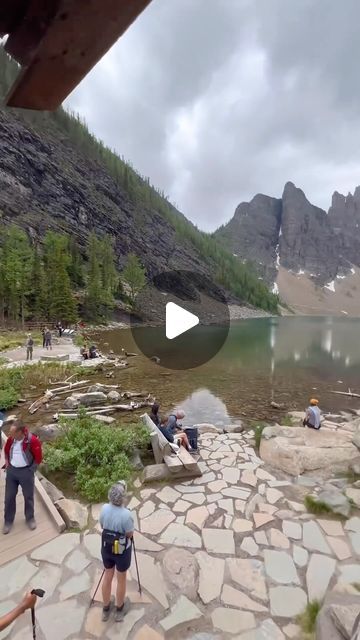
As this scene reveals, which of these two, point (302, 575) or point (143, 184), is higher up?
point (143, 184)

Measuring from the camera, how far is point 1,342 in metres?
29.7

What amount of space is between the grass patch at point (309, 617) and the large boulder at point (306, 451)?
416cm

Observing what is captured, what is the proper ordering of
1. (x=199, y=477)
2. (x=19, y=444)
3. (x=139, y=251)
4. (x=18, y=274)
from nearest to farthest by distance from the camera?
(x=19, y=444) → (x=199, y=477) → (x=18, y=274) → (x=139, y=251)

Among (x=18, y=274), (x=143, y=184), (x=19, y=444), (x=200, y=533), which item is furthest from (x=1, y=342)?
(x=143, y=184)

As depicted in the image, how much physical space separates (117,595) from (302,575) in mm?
3117

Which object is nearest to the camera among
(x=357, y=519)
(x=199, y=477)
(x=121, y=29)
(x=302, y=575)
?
(x=121, y=29)

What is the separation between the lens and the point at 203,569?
5312mm

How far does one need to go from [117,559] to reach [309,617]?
2855 millimetres

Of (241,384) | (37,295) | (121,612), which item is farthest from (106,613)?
(37,295)

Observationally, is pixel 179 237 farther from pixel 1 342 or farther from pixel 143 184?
pixel 1 342

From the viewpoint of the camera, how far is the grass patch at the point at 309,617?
4.23m

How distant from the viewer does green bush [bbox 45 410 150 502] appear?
7.46 m

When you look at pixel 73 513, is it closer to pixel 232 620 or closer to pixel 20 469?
pixel 20 469

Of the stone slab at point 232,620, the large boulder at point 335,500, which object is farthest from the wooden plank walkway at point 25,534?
the large boulder at point 335,500
